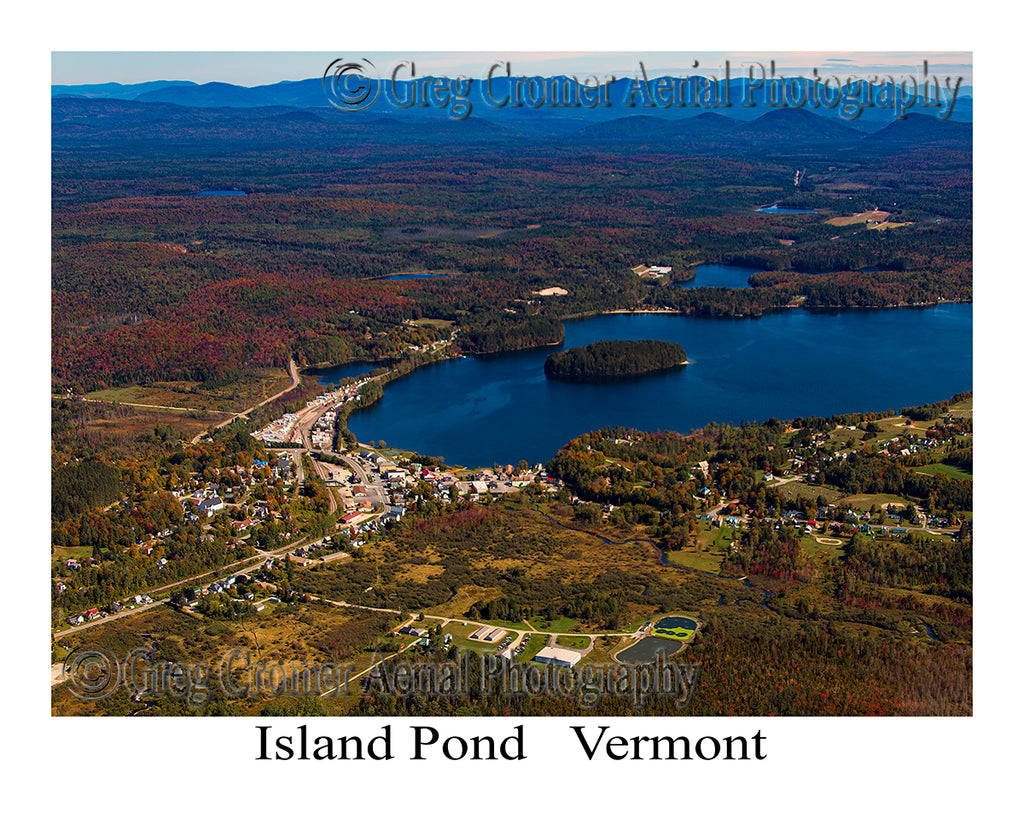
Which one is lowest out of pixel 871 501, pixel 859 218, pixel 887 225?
pixel 871 501

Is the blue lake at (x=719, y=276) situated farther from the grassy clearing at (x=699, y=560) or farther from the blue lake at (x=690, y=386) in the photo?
the grassy clearing at (x=699, y=560)

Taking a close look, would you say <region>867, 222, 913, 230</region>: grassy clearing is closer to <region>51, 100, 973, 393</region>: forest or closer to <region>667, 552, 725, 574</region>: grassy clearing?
<region>51, 100, 973, 393</region>: forest

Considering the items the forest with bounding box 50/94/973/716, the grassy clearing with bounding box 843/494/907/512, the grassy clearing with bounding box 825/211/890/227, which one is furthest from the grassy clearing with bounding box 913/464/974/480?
the grassy clearing with bounding box 825/211/890/227

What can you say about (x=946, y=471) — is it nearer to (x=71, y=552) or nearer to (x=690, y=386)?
(x=690, y=386)

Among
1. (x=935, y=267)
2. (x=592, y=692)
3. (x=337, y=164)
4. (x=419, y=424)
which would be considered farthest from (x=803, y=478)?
(x=337, y=164)

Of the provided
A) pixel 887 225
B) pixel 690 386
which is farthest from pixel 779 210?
pixel 690 386

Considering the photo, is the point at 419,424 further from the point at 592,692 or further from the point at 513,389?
the point at 592,692
